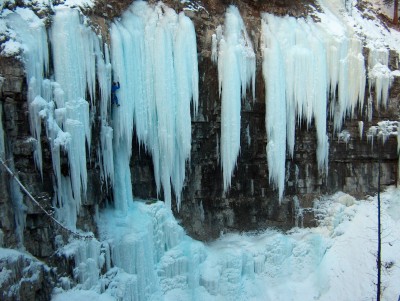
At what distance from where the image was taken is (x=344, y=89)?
45.3 feet

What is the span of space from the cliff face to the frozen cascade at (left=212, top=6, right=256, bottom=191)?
0.79 feet

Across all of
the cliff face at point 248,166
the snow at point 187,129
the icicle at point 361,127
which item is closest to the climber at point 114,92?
the snow at point 187,129

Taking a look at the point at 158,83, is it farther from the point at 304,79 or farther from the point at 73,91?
the point at 304,79

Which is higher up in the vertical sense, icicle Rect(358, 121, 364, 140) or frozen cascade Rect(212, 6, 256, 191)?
frozen cascade Rect(212, 6, 256, 191)

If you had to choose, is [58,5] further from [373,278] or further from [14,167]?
[373,278]

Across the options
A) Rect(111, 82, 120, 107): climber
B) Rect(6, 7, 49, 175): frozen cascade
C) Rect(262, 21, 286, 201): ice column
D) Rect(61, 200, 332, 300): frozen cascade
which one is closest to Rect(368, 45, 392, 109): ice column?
Rect(262, 21, 286, 201): ice column

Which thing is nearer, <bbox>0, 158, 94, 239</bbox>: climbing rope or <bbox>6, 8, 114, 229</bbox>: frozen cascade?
<bbox>0, 158, 94, 239</bbox>: climbing rope

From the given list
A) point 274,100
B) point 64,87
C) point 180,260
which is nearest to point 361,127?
point 274,100

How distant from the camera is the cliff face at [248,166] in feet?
39.4

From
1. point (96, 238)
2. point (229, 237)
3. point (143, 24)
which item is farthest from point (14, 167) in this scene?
point (229, 237)

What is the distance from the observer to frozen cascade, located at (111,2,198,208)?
10578mm

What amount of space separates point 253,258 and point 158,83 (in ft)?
18.0

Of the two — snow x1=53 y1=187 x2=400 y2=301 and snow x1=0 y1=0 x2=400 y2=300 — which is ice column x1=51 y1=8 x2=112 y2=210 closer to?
snow x1=0 y1=0 x2=400 y2=300

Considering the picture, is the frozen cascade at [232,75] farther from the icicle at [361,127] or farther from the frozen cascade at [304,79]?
the icicle at [361,127]
